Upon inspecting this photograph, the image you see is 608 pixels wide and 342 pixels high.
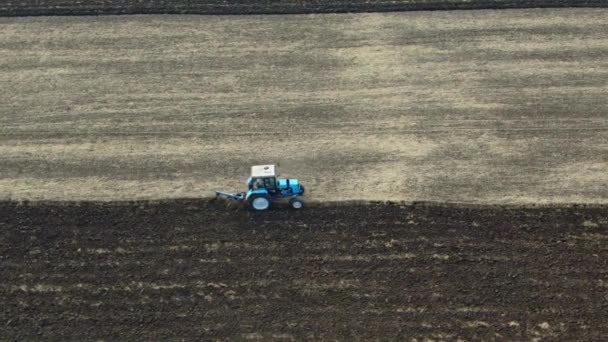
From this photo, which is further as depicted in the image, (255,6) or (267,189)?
(255,6)

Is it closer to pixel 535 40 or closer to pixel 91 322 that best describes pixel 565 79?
pixel 535 40

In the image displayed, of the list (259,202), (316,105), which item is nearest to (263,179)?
(259,202)

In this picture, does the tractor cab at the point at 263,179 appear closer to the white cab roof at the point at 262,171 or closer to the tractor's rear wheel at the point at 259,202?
the white cab roof at the point at 262,171

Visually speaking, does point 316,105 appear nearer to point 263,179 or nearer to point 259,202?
point 263,179

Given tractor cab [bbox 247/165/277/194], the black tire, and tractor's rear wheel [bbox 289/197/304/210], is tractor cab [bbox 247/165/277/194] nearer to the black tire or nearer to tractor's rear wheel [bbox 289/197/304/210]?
the black tire

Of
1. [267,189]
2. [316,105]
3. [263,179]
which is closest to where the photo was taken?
[263,179]

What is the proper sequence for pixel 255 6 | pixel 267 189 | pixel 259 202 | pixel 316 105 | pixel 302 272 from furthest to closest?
1. pixel 255 6
2. pixel 316 105
3. pixel 259 202
4. pixel 267 189
5. pixel 302 272

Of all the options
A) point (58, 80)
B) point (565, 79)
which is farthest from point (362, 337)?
point (58, 80)
